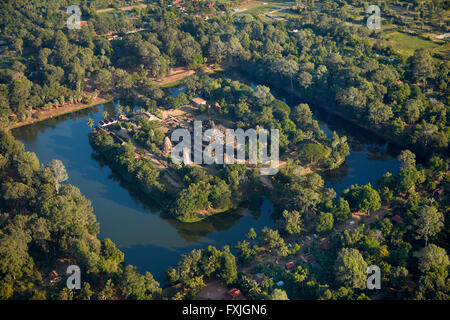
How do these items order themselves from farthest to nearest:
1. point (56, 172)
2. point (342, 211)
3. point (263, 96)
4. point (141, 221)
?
1. point (263, 96)
2. point (56, 172)
3. point (141, 221)
4. point (342, 211)

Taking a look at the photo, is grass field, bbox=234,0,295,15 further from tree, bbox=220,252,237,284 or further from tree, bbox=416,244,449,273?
tree, bbox=416,244,449,273

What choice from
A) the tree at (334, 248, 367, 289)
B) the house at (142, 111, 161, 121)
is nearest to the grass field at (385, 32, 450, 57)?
the house at (142, 111, 161, 121)

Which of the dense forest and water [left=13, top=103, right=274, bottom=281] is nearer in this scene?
the dense forest

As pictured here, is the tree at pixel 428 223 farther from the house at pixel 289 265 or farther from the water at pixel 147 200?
the house at pixel 289 265

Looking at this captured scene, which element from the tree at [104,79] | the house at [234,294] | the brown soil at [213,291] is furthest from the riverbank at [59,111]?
the house at [234,294]

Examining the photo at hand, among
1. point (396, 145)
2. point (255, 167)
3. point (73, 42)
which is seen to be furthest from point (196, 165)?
point (73, 42)

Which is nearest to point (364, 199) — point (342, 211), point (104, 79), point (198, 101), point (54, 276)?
point (342, 211)

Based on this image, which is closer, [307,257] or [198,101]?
[307,257]

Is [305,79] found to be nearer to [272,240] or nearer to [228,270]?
[272,240]
